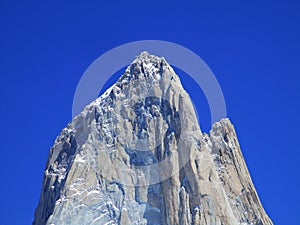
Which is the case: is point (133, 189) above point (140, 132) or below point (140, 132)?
below

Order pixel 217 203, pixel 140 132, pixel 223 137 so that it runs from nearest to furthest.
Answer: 1. pixel 217 203
2. pixel 140 132
3. pixel 223 137

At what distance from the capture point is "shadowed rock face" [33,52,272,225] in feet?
378

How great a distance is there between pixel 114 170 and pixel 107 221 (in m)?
9.82

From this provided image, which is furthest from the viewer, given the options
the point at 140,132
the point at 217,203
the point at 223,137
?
the point at 223,137

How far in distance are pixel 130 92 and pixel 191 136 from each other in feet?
A: 51.4

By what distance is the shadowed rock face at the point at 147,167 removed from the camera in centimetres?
11512

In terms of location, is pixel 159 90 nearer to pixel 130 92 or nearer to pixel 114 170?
pixel 130 92

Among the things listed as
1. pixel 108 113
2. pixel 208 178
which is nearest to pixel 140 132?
pixel 108 113

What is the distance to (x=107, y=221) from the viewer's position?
115750 millimetres

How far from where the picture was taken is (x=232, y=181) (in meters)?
126

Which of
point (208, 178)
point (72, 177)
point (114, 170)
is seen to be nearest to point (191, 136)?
point (208, 178)

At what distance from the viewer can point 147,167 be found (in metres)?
119

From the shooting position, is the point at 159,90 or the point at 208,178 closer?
the point at 208,178

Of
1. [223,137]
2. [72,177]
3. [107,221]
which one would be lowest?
[107,221]
